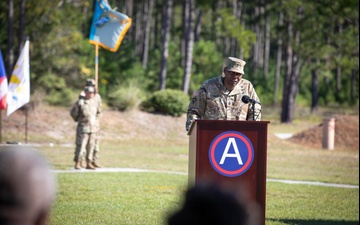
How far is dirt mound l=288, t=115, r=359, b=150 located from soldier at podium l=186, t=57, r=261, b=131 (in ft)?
83.6

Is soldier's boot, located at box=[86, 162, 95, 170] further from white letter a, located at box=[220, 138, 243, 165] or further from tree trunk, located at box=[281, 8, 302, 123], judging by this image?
tree trunk, located at box=[281, 8, 302, 123]

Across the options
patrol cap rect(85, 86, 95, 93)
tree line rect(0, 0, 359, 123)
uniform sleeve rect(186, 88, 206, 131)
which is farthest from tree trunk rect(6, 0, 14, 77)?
uniform sleeve rect(186, 88, 206, 131)

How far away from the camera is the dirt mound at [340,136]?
3491 cm

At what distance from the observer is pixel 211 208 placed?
8.77ft

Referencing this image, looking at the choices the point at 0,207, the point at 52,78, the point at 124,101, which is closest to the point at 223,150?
the point at 0,207

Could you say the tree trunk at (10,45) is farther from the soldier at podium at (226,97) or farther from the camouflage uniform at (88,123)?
the soldier at podium at (226,97)

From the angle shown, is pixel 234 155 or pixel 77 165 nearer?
pixel 234 155

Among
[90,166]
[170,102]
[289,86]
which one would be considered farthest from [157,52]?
[90,166]

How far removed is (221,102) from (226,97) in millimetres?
84

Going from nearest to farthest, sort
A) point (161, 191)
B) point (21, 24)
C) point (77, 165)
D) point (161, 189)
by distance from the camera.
Result: point (161, 191) → point (161, 189) → point (77, 165) → point (21, 24)

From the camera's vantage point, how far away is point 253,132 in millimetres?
7656

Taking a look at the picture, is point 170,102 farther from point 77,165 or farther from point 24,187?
point 24,187

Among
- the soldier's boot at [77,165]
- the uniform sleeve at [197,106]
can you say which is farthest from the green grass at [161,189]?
the uniform sleeve at [197,106]

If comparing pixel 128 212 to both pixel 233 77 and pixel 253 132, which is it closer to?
pixel 233 77
